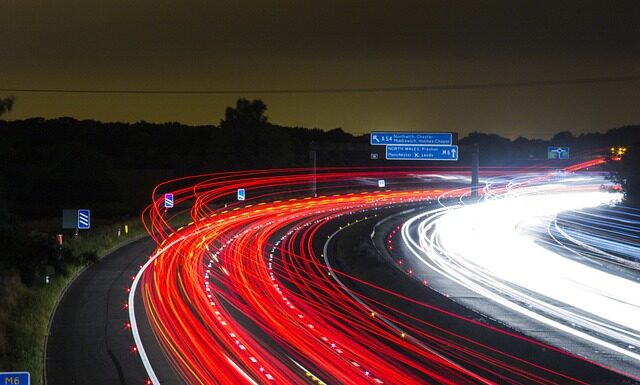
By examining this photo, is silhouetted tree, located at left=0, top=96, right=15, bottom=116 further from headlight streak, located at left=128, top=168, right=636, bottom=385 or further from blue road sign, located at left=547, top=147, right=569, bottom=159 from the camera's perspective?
blue road sign, located at left=547, top=147, right=569, bottom=159

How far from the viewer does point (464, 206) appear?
6562 cm

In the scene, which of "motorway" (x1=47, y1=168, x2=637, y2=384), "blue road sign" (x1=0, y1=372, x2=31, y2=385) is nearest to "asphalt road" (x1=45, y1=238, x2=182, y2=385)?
"motorway" (x1=47, y1=168, x2=637, y2=384)

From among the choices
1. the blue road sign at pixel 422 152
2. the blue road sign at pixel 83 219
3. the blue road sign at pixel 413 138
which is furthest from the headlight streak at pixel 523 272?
the blue road sign at pixel 83 219

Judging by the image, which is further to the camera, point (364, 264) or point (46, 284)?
point (364, 264)

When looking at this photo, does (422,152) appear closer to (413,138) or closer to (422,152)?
(422,152)

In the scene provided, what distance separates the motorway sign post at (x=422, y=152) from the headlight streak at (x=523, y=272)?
414 centimetres

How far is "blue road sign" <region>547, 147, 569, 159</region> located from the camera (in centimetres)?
6725

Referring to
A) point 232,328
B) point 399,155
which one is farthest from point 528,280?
point 399,155

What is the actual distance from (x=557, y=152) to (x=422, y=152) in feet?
52.9

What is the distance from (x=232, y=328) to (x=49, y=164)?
214 feet

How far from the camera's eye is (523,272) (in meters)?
30.9

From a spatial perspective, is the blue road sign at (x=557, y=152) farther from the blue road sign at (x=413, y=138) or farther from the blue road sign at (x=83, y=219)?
the blue road sign at (x=83, y=219)

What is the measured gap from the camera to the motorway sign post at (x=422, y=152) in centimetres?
5697

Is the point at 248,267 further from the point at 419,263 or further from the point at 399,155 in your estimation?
the point at 399,155
